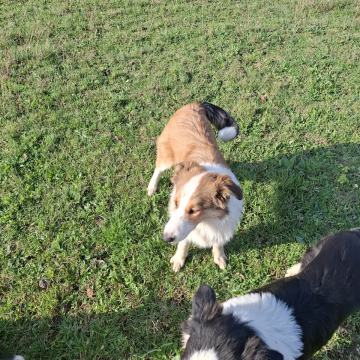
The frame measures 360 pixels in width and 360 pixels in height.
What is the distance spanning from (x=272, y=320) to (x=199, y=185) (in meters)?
1.21

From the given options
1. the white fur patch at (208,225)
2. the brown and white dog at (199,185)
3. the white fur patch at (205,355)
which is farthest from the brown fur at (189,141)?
the white fur patch at (205,355)

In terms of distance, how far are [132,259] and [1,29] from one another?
16.8 ft

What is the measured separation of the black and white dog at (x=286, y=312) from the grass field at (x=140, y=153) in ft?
2.92

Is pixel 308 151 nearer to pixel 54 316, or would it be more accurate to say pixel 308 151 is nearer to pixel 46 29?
pixel 54 316

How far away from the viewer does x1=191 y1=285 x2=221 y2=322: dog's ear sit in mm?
2299

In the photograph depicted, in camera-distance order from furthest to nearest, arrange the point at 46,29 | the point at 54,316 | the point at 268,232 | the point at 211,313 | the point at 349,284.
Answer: the point at 46,29, the point at 268,232, the point at 54,316, the point at 349,284, the point at 211,313

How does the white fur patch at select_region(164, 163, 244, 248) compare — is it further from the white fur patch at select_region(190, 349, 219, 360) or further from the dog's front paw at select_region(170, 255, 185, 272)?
the white fur patch at select_region(190, 349, 219, 360)

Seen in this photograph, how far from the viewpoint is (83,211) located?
440 centimetres

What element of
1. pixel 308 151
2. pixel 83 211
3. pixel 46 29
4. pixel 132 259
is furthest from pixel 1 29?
pixel 308 151

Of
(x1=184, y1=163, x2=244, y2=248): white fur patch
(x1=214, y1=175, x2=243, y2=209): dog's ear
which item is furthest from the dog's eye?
(x1=184, y1=163, x2=244, y2=248): white fur patch

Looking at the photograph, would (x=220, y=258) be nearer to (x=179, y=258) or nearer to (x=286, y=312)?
(x=179, y=258)

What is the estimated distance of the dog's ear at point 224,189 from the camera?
329 centimetres

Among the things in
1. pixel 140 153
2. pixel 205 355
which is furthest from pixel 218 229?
pixel 140 153

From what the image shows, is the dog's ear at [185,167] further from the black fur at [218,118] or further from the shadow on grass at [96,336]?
the shadow on grass at [96,336]
